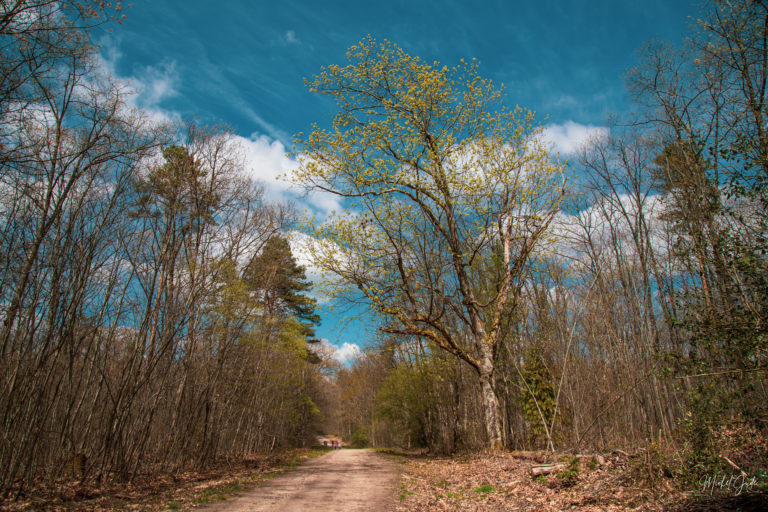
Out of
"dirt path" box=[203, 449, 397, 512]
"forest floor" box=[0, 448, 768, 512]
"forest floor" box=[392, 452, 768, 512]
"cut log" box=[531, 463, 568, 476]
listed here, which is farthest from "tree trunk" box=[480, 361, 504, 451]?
"cut log" box=[531, 463, 568, 476]

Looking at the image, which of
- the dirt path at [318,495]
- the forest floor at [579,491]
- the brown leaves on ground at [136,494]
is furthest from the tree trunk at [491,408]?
the brown leaves on ground at [136,494]

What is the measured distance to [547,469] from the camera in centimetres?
664

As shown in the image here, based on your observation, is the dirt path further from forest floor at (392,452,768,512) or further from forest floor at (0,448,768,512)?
forest floor at (392,452,768,512)

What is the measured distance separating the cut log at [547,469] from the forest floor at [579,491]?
0.09 m

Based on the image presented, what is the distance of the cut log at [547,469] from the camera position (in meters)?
6.45

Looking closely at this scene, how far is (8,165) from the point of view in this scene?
15.6ft

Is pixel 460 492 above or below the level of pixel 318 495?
above

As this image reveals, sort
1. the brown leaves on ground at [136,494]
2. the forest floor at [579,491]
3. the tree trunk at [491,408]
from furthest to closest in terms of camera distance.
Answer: the tree trunk at [491,408]
the brown leaves on ground at [136,494]
the forest floor at [579,491]

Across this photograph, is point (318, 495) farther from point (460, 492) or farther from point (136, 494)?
point (136, 494)

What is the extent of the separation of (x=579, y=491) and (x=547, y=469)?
3.73ft

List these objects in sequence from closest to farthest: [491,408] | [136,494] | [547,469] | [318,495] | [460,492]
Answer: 1. [547,469]
2. [460,492]
3. [136,494]
4. [318,495]
5. [491,408]

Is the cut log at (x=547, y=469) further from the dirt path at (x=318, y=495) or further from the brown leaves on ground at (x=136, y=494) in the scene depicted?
the brown leaves on ground at (x=136, y=494)

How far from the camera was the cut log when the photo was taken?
645 centimetres

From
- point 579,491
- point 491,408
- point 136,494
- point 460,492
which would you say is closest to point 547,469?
point 579,491
